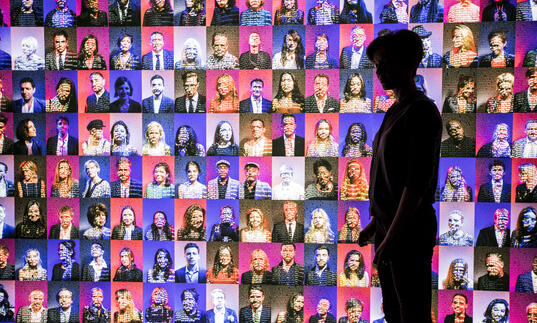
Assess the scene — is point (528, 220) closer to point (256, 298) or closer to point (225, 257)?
point (256, 298)

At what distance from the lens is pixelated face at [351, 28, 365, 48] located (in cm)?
312

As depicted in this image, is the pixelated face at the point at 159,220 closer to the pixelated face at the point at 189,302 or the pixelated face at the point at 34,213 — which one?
the pixelated face at the point at 189,302

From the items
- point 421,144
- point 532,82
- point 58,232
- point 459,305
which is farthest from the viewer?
point 58,232

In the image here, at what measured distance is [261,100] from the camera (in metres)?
3.21

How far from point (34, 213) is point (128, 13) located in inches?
62.5

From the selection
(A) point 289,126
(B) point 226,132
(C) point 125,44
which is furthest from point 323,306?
(C) point 125,44

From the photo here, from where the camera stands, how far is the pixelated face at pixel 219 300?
10.8 feet

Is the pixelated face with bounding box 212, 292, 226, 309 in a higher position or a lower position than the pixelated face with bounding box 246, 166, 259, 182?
lower

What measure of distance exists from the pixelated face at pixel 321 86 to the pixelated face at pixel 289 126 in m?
0.26

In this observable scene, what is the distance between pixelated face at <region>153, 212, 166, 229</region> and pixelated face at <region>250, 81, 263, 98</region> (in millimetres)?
1069

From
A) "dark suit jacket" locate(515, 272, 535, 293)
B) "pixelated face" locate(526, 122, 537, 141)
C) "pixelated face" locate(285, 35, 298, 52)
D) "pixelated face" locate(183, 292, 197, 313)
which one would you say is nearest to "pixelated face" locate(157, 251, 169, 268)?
"pixelated face" locate(183, 292, 197, 313)

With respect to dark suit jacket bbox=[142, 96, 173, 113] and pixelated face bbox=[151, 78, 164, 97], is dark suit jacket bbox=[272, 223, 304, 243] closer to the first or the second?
dark suit jacket bbox=[142, 96, 173, 113]

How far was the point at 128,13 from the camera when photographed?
3.25 metres

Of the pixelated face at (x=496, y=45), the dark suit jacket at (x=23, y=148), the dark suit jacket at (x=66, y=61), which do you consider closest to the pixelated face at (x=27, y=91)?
the dark suit jacket at (x=66, y=61)
